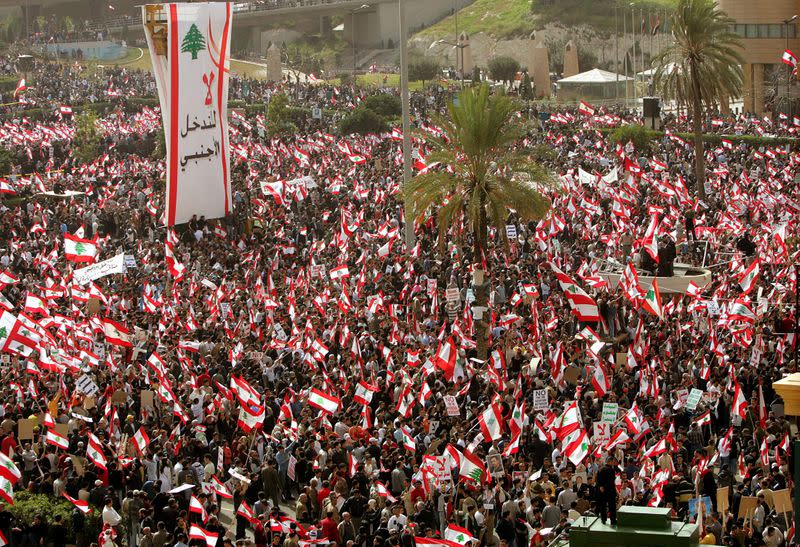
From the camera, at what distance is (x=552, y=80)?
303ft

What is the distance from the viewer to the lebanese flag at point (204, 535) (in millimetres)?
15414

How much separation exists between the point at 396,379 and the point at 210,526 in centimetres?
725

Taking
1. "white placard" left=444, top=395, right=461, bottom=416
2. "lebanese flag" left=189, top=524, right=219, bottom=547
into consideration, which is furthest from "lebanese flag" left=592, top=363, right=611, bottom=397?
"lebanese flag" left=189, top=524, right=219, bottom=547

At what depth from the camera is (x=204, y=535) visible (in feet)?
50.7

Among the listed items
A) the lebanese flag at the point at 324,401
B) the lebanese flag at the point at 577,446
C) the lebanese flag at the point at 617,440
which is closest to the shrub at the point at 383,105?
the lebanese flag at the point at 324,401

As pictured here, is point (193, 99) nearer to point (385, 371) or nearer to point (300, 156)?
point (300, 156)

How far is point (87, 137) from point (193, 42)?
62.0 feet

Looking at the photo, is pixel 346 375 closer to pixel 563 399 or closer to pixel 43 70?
pixel 563 399

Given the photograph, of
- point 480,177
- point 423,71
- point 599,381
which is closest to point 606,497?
point 599,381

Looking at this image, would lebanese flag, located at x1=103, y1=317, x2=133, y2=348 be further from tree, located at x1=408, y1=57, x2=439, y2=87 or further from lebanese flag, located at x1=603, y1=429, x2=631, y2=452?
tree, located at x1=408, y1=57, x2=439, y2=87

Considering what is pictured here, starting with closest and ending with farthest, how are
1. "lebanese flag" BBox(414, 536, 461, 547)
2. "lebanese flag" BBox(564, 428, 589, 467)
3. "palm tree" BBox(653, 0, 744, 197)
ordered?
"lebanese flag" BBox(414, 536, 461, 547)
"lebanese flag" BBox(564, 428, 589, 467)
"palm tree" BBox(653, 0, 744, 197)

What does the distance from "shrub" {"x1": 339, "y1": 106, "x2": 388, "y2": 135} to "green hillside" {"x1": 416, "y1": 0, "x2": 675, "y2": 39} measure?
2074 inches

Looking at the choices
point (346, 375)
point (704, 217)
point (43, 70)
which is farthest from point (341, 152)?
point (43, 70)

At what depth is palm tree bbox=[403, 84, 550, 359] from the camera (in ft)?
101
